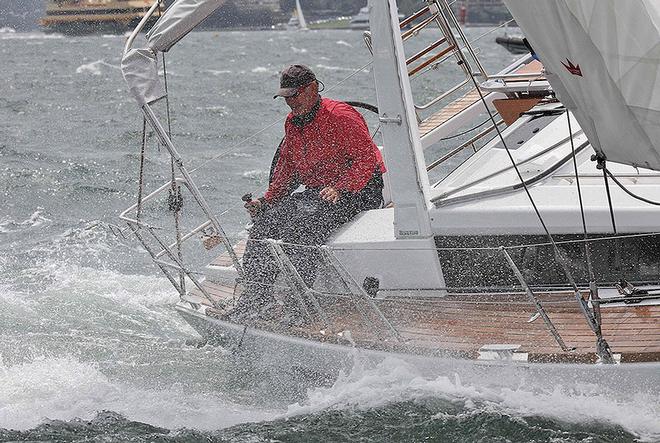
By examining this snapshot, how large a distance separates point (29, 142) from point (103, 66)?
23114 millimetres

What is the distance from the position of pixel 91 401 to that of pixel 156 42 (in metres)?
2.09

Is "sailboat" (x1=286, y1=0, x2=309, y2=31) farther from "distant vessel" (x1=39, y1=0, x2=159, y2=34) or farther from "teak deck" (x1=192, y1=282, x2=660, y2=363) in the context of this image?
"teak deck" (x1=192, y1=282, x2=660, y2=363)

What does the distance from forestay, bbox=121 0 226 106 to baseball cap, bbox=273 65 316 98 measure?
58cm

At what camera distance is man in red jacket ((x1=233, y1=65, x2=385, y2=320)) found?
7016mm

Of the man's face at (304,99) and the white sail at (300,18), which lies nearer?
the man's face at (304,99)

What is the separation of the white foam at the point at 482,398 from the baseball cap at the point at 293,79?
171 centimetres

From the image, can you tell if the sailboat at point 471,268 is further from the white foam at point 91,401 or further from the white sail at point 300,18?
the white sail at point 300,18

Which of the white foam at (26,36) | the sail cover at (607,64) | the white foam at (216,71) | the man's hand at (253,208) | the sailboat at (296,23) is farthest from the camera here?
the sailboat at (296,23)

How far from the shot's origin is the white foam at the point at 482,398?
229 inches

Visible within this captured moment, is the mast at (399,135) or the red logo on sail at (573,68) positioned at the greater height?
the red logo on sail at (573,68)

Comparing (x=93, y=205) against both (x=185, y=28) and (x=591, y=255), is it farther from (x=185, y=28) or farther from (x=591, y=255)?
(x=591, y=255)

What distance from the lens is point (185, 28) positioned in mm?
6723

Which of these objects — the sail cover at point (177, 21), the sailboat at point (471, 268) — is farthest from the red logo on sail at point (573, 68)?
the sail cover at point (177, 21)

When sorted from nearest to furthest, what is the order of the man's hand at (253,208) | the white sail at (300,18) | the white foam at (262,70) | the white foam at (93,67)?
1. the man's hand at (253,208)
2. the white foam at (262,70)
3. the white foam at (93,67)
4. the white sail at (300,18)
